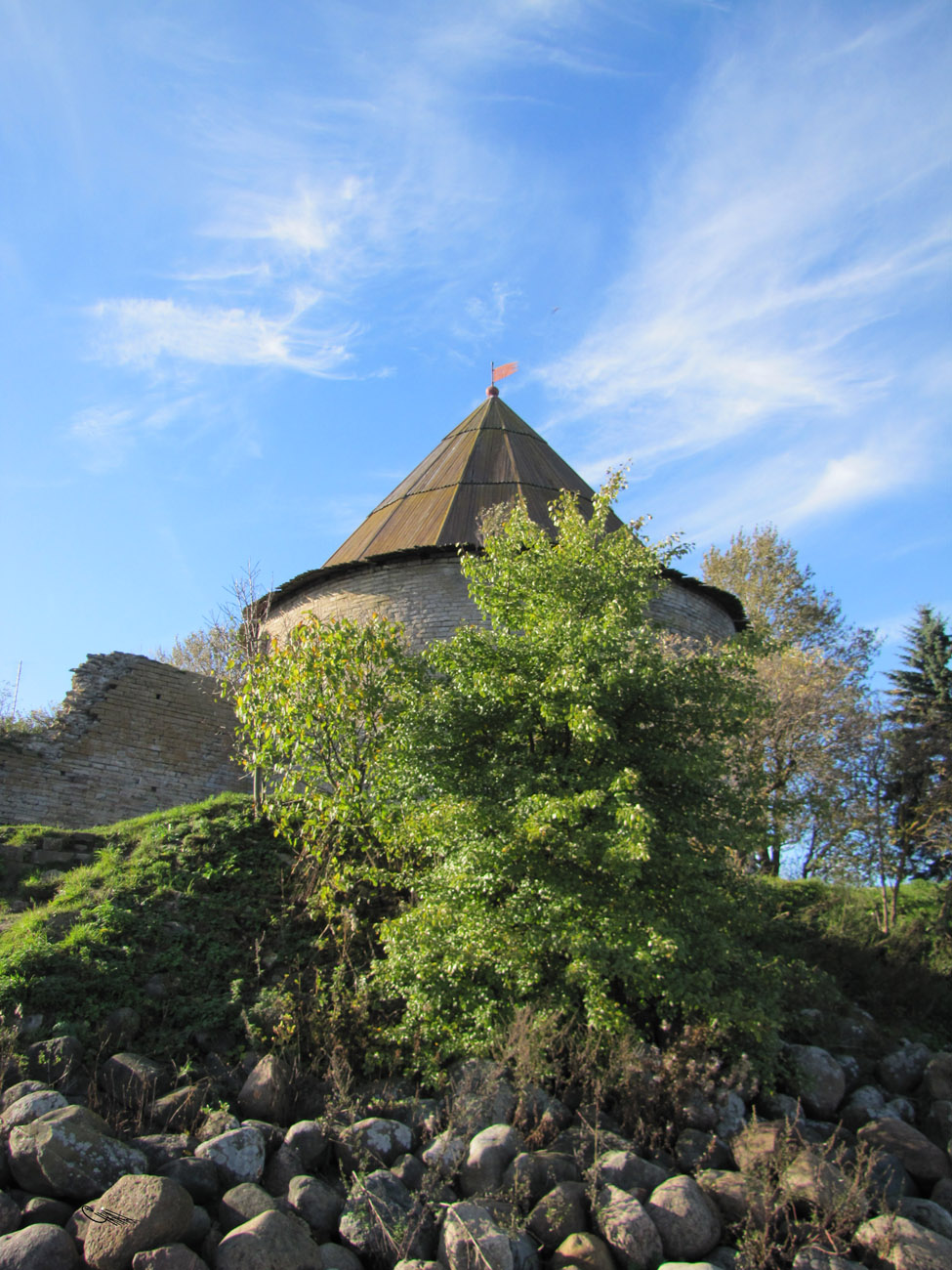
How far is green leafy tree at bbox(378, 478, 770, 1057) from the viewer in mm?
6191

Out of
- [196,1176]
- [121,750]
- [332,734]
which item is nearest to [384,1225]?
[196,1176]

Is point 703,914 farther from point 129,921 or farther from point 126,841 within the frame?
point 126,841

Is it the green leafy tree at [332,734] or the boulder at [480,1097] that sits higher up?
the green leafy tree at [332,734]

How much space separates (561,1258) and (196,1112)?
2.48 metres

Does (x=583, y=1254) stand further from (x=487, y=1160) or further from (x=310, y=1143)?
(x=310, y=1143)

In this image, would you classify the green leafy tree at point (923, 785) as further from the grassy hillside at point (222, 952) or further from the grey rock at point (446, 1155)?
the grey rock at point (446, 1155)

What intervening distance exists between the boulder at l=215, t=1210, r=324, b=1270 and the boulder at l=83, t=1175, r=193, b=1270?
0.89 feet

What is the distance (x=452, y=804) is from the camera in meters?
6.79

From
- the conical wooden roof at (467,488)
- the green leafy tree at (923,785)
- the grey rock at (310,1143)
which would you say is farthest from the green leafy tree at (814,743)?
the grey rock at (310,1143)

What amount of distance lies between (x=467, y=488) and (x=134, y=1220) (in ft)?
40.2

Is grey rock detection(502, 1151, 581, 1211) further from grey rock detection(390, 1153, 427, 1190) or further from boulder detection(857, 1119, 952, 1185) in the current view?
boulder detection(857, 1119, 952, 1185)

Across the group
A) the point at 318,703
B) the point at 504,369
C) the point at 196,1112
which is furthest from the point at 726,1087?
the point at 504,369

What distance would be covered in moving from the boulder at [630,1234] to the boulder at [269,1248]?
5.30 ft

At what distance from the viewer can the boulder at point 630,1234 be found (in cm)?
480
